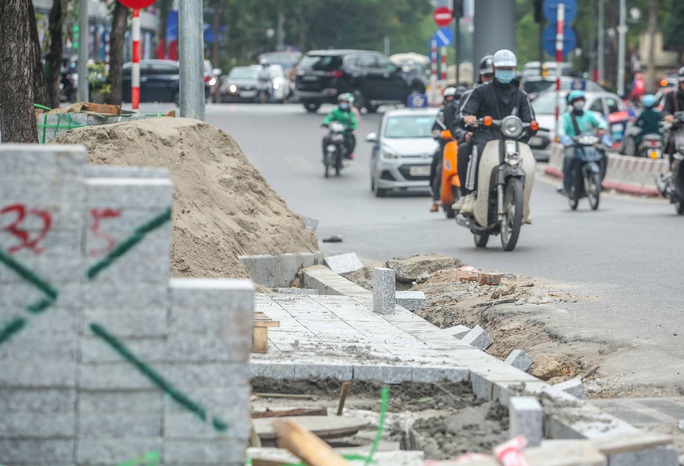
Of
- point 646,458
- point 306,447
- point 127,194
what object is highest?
point 127,194

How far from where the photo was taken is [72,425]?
15.9ft

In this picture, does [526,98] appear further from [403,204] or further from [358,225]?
[403,204]

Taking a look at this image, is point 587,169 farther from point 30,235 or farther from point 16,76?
point 30,235

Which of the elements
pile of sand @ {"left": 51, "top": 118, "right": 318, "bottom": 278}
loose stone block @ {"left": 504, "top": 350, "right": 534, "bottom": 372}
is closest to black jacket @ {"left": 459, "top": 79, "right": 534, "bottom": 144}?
pile of sand @ {"left": 51, "top": 118, "right": 318, "bottom": 278}

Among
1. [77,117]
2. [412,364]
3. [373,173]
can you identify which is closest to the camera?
[412,364]

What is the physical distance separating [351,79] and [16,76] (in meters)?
34.3

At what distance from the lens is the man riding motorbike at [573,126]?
877 inches

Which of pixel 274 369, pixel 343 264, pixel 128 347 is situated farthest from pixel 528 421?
pixel 343 264

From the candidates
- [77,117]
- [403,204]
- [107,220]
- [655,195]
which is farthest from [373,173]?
[107,220]

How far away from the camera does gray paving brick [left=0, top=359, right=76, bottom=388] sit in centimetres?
480

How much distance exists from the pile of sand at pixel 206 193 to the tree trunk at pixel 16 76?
33cm

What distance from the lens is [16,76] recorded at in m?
12.7

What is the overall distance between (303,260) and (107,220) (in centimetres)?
812

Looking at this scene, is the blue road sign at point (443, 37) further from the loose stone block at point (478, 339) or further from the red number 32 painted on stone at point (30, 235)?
the red number 32 painted on stone at point (30, 235)
